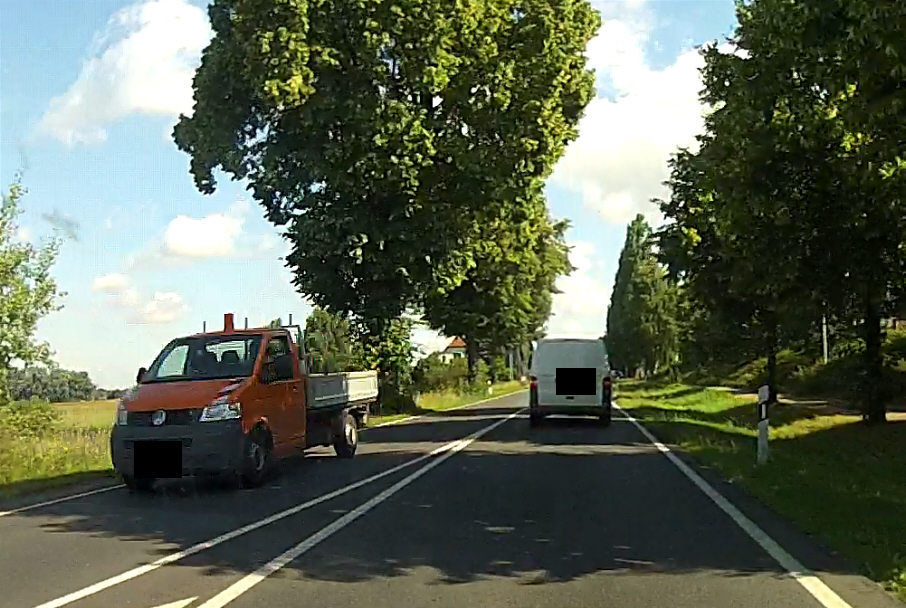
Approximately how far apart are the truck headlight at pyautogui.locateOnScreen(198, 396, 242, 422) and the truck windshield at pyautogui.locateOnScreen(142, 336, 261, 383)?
0.96 metres

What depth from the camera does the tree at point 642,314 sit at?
89.6 m

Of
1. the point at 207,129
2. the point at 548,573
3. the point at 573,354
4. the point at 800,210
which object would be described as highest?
the point at 207,129

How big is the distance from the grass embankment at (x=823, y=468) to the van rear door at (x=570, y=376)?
1.93 meters

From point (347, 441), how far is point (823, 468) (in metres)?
7.96

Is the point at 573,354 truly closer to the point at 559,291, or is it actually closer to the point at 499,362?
the point at 559,291

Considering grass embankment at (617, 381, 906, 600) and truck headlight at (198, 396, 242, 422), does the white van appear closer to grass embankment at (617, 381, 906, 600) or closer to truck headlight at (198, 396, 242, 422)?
grass embankment at (617, 381, 906, 600)

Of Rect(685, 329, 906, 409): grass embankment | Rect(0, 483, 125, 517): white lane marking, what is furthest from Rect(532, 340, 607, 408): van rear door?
Answer: Rect(0, 483, 125, 517): white lane marking

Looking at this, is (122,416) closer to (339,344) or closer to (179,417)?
(179,417)

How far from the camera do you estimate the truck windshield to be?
50.8 feet

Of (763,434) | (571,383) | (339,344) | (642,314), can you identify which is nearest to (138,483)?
(763,434)

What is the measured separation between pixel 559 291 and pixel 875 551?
66785 mm

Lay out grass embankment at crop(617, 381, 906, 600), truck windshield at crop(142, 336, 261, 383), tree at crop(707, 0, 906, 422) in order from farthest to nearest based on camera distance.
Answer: tree at crop(707, 0, 906, 422)
truck windshield at crop(142, 336, 261, 383)
grass embankment at crop(617, 381, 906, 600)

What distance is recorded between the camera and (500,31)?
33.3 metres

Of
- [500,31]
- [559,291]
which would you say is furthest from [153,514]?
[559,291]
